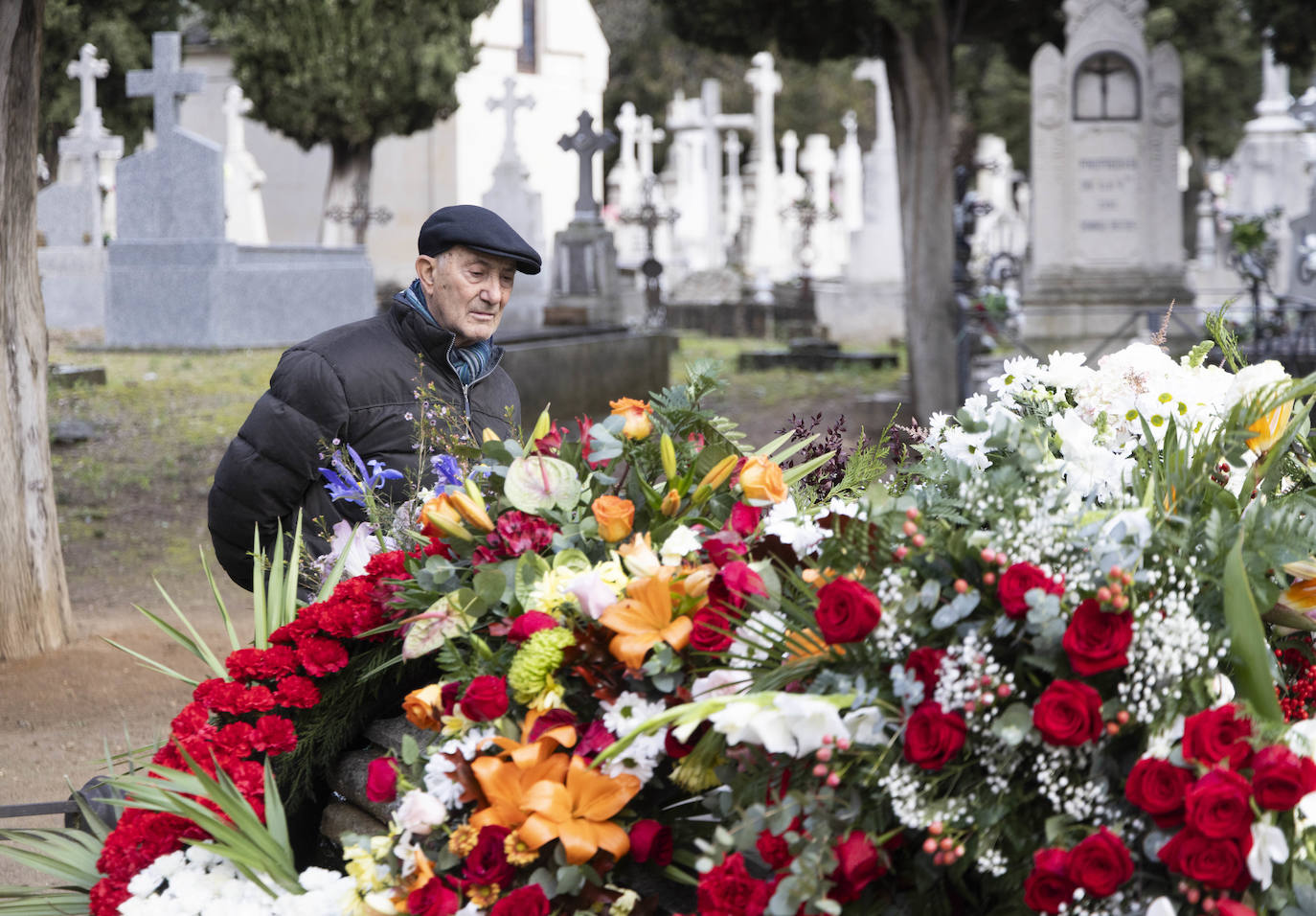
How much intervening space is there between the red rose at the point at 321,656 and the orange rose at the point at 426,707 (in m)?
0.25

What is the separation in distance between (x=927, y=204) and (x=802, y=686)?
10.3 meters

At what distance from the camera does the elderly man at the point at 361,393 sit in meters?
3.13

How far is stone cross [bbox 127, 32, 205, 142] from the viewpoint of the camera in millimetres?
15672

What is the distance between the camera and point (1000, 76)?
→ 34.9 m

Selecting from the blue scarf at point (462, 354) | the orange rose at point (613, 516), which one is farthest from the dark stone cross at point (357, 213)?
the orange rose at point (613, 516)

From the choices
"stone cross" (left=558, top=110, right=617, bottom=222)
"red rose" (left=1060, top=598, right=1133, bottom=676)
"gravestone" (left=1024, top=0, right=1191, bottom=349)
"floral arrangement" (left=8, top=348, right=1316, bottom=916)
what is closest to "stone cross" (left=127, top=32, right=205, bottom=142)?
"stone cross" (left=558, top=110, right=617, bottom=222)

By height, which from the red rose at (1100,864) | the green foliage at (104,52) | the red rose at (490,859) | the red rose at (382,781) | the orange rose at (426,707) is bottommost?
the red rose at (490,859)

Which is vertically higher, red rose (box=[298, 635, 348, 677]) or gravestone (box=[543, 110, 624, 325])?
gravestone (box=[543, 110, 624, 325])

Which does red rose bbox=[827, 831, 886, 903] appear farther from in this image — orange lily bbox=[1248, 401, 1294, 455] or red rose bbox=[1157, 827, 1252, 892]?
orange lily bbox=[1248, 401, 1294, 455]

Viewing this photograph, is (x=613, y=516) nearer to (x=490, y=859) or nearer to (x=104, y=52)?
(x=490, y=859)

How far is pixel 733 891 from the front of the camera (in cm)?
158

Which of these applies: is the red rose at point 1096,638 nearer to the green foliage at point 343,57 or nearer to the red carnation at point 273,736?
the red carnation at point 273,736

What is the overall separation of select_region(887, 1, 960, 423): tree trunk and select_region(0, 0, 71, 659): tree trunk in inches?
287

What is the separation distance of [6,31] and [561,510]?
4.35m
